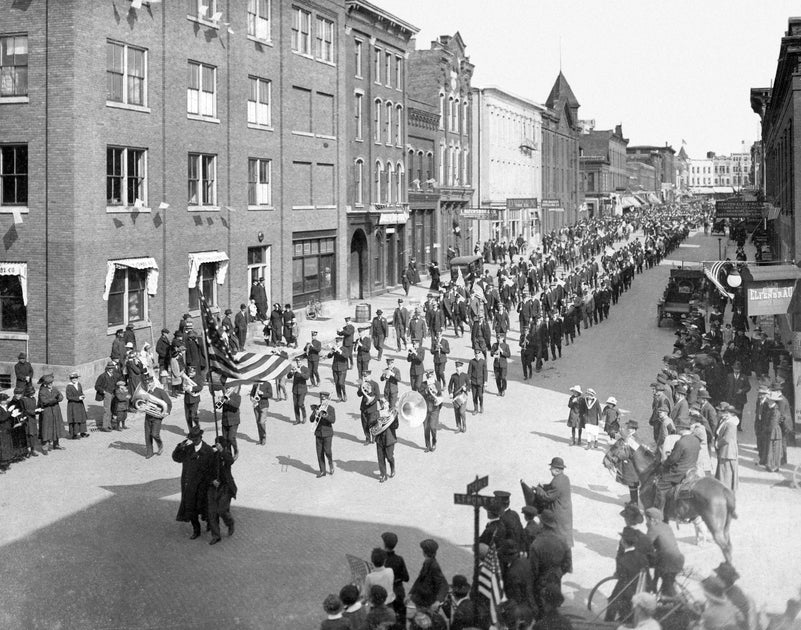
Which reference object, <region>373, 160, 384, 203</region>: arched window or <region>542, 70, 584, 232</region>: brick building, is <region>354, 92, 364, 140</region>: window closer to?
<region>373, 160, 384, 203</region>: arched window

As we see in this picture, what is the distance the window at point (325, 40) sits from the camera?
4131cm

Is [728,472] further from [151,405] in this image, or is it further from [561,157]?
[561,157]

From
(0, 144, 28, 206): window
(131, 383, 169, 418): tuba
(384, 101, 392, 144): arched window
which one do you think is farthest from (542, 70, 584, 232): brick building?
(131, 383, 169, 418): tuba

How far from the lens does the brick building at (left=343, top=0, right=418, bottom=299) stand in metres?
45.6

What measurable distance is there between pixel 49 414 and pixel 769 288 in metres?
15.9

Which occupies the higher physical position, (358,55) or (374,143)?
(358,55)

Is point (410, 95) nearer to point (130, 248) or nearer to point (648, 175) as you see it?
point (130, 248)

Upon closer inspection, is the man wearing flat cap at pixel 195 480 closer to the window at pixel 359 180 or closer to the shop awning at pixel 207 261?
the shop awning at pixel 207 261

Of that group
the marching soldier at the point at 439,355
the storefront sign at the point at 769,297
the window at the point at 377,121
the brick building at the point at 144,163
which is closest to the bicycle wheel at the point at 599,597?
the storefront sign at the point at 769,297

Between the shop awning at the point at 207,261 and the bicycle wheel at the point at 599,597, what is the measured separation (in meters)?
22.3

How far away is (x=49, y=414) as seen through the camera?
1959cm

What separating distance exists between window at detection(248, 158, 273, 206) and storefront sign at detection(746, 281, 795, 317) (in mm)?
20815

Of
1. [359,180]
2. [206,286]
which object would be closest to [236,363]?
[206,286]

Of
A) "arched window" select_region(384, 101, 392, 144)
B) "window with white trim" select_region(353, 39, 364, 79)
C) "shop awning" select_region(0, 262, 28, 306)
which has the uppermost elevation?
"window with white trim" select_region(353, 39, 364, 79)
